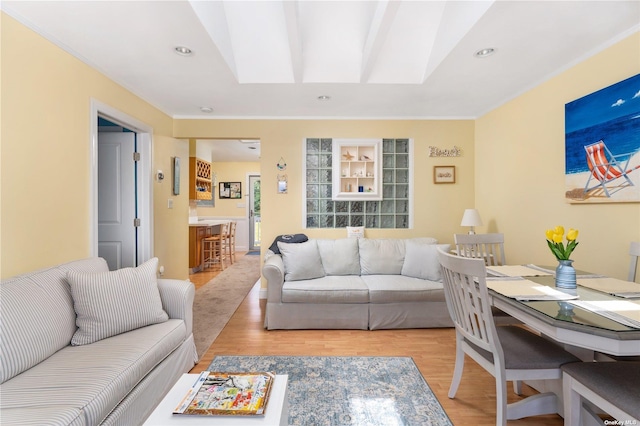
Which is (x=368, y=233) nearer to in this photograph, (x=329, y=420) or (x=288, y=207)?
(x=288, y=207)

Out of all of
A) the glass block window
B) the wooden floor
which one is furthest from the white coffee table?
the glass block window

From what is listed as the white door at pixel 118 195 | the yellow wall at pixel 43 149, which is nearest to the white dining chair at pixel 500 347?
the yellow wall at pixel 43 149

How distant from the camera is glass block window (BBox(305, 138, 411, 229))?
4.23 m

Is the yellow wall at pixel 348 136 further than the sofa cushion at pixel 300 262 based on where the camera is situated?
Yes

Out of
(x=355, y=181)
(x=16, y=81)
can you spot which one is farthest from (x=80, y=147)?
(x=355, y=181)

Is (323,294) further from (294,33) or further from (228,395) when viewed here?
(294,33)

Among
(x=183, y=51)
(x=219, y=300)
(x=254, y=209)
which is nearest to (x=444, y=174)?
(x=183, y=51)

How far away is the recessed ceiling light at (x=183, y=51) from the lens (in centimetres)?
235

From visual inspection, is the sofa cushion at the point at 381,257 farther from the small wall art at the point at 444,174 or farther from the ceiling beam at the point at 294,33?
the ceiling beam at the point at 294,33

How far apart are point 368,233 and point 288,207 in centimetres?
118

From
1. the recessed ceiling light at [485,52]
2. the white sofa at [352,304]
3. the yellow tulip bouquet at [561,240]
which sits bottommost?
the white sofa at [352,304]

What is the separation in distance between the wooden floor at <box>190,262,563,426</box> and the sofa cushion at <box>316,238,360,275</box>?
2.35 ft

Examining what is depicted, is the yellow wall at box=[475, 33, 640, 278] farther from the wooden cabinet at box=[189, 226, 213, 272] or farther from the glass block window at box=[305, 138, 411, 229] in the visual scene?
the wooden cabinet at box=[189, 226, 213, 272]

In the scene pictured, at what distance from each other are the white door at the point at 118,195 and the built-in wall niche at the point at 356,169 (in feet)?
8.17
